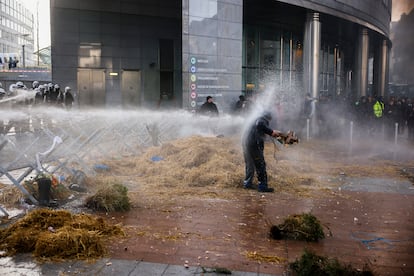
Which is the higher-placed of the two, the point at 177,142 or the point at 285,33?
the point at 285,33

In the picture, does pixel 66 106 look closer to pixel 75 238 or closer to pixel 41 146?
pixel 41 146

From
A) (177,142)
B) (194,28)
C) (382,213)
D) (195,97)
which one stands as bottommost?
(382,213)

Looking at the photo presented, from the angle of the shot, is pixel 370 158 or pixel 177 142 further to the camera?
pixel 370 158

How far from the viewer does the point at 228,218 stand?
6910 mm

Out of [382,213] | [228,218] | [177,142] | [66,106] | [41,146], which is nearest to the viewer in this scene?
[228,218]

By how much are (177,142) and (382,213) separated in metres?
5.77

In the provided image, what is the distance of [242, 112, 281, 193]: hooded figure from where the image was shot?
8.88 m

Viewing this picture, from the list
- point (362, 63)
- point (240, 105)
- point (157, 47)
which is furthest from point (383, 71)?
point (240, 105)

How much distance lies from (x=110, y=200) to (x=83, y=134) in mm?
3394

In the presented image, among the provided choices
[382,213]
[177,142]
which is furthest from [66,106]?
[382,213]

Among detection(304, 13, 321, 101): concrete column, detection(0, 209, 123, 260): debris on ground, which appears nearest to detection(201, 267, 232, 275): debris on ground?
detection(0, 209, 123, 260): debris on ground

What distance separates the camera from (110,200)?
7238mm

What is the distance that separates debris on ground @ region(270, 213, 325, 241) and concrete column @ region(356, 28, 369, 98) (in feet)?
88.3

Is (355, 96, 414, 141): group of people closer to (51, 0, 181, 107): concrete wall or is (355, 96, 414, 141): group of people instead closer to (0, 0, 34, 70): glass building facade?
(51, 0, 181, 107): concrete wall
